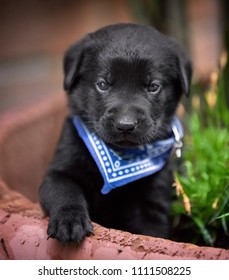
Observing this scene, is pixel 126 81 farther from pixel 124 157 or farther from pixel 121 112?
pixel 124 157

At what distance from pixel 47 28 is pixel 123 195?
2.77 meters

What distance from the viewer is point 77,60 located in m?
2.26

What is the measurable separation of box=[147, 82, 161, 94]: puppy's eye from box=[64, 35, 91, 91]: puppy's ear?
338 millimetres

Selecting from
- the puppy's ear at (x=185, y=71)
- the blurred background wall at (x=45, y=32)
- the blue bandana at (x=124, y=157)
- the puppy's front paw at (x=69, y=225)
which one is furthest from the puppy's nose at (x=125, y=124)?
the blurred background wall at (x=45, y=32)

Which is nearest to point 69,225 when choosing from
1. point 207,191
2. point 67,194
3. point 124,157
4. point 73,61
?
point 67,194

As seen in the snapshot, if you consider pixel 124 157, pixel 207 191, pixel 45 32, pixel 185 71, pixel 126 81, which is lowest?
pixel 45 32

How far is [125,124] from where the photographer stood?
1.91 meters

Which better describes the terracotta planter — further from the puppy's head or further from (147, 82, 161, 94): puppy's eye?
(147, 82, 161, 94): puppy's eye

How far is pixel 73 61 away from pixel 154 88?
1.25 ft

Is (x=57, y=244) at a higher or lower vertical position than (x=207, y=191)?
higher

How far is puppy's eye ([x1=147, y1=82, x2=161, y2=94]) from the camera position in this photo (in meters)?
2.15

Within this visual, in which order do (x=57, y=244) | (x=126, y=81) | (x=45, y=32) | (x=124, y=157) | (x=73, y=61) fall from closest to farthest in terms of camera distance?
(x=57, y=244), (x=126, y=81), (x=124, y=157), (x=73, y=61), (x=45, y=32)

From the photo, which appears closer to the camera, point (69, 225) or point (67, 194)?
point (69, 225)
